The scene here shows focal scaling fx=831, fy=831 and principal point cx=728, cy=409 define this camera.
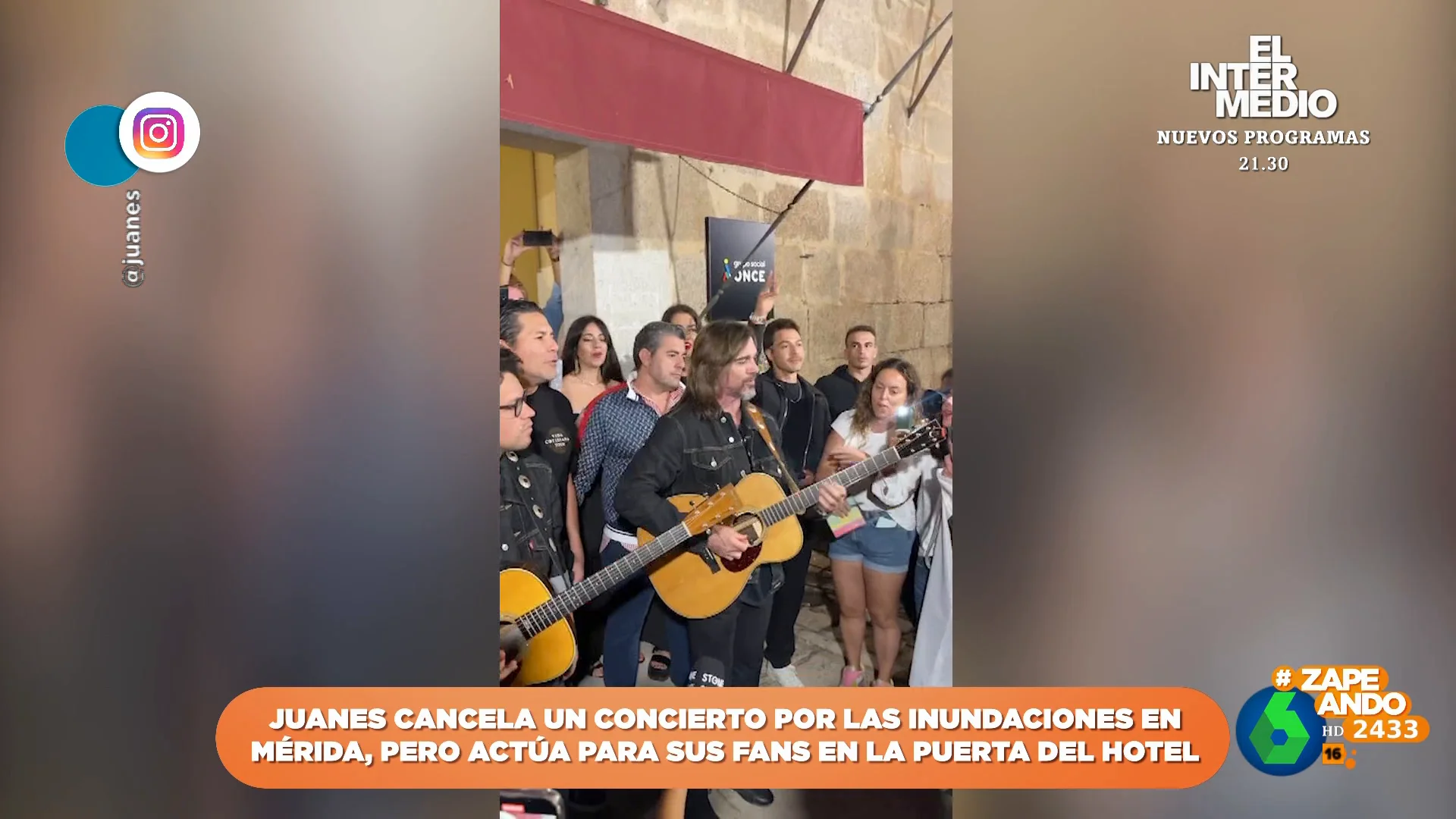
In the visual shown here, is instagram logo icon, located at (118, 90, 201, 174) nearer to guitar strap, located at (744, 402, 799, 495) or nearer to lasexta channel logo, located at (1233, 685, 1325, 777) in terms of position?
guitar strap, located at (744, 402, 799, 495)

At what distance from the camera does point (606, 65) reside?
44.9 inches

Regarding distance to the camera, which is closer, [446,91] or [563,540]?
[446,91]

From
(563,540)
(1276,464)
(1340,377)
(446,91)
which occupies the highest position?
(446,91)

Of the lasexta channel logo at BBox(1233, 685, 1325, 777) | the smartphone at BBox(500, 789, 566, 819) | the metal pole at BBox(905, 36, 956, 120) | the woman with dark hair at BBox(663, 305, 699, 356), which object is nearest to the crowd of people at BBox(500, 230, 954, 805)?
the woman with dark hair at BBox(663, 305, 699, 356)

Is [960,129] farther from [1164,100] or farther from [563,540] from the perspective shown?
[563,540]

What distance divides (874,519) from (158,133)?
1.13 meters

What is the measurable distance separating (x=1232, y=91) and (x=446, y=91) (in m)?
1.03

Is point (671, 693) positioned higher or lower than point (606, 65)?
lower

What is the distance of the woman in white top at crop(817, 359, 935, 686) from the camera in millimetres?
1219

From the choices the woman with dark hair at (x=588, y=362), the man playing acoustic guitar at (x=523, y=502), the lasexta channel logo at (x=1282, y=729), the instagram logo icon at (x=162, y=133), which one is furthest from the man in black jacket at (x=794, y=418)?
the instagram logo icon at (x=162, y=133)

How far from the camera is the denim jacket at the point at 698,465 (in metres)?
1.25

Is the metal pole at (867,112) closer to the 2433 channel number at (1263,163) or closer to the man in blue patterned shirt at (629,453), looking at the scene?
the man in blue patterned shirt at (629,453)

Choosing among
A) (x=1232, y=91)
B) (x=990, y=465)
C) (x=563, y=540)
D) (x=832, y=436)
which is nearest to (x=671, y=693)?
(x=563, y=540)
